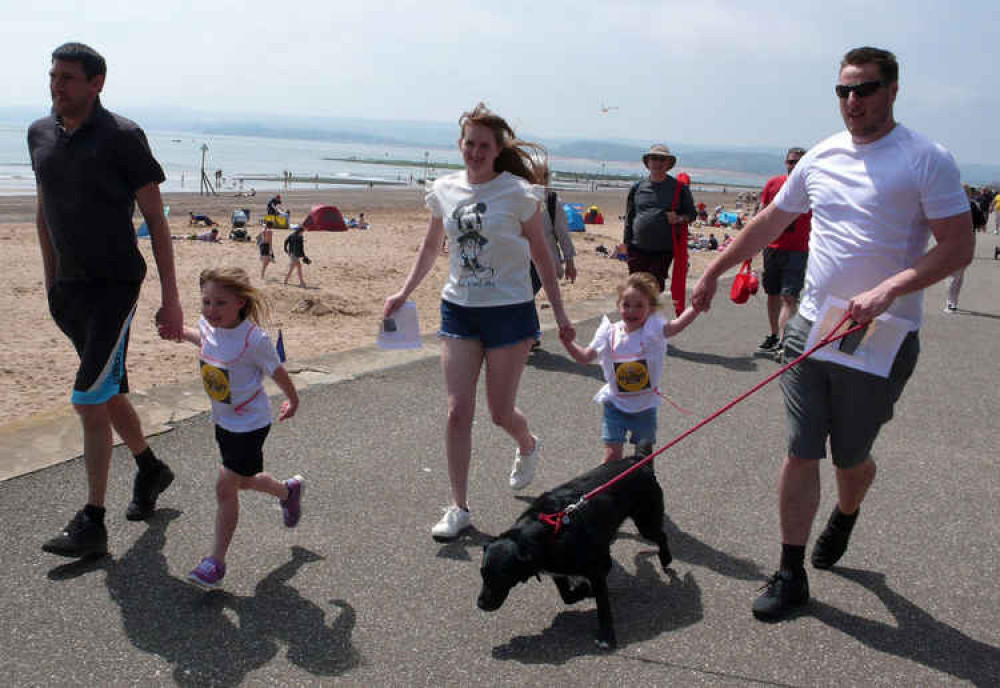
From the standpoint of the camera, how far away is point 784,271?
7.78 m

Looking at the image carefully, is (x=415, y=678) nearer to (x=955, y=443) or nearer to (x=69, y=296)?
(x=69, y=296)

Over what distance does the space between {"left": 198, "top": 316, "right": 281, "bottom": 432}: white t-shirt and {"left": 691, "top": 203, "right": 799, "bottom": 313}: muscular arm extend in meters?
1.82

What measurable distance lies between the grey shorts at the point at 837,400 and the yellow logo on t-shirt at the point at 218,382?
7.32ft

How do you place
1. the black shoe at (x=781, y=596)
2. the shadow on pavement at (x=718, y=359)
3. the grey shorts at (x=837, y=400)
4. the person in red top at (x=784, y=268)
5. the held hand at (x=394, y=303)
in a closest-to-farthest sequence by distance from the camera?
the grey shorts at (x=837, y=400) → the black shoe at (x=781, y=596) → the held hand at (x=394, y=303) → the shadow on pavement at (x=718, y=359) → the person in red top at (x=784, y=268)

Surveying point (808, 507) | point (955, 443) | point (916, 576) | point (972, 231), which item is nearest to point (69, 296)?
point (808, 507)

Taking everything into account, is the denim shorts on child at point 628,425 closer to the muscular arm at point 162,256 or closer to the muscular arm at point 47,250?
the muscular arm at point 162,256

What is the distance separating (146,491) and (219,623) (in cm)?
109

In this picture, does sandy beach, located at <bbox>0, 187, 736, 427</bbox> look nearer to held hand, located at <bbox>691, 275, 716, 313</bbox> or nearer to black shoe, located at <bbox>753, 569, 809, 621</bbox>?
held hand, located at <bbox>691, 275, 716, 313</bbox>

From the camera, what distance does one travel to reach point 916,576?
143 inches

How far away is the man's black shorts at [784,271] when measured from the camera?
7.65 metres

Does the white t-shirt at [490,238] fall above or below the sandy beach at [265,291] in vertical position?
above

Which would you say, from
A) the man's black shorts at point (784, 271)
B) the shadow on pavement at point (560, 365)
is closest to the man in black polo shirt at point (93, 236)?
the shadow on pavement at point (560, 365)

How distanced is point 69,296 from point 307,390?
2447mm

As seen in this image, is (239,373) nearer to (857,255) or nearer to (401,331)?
(401,331)
